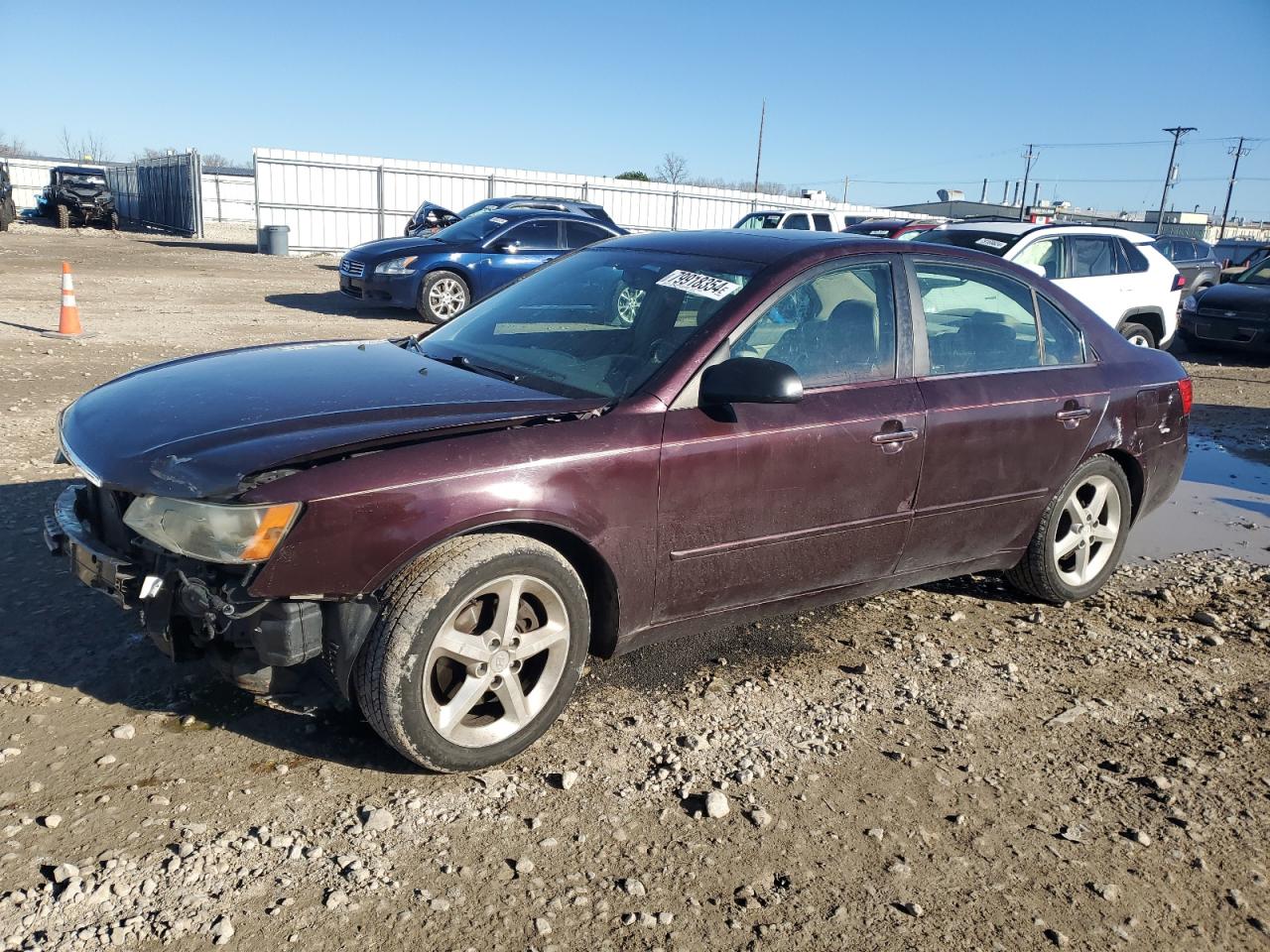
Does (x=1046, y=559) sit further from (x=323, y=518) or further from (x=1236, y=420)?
(x=1236, y=420)

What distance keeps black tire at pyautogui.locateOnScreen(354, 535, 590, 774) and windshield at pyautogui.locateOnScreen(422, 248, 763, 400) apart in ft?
2.37

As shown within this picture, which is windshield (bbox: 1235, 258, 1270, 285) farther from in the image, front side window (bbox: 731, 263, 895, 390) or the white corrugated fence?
front side window (bbox: 731, 263, 895, 390)

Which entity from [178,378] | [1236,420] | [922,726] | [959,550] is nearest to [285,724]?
[178,378]

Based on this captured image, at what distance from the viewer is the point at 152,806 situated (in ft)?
9.32

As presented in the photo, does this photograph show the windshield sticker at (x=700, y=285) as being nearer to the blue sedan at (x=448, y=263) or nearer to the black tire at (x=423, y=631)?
the black tire at (x=423, y=631)

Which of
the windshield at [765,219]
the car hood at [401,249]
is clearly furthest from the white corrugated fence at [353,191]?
the car hood at [401,249]

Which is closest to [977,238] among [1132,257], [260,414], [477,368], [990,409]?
[1132,257]

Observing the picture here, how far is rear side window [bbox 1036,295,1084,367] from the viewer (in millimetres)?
4609

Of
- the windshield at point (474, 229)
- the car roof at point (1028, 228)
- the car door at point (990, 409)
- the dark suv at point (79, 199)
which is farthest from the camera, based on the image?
the dark suv at point (79, 199)

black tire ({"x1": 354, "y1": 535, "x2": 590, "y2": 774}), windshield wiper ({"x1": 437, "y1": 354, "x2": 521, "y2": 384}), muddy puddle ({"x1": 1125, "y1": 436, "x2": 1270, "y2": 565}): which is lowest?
muddy puddle ({"x1": 1125, "y1": 436, "x2": 1270, "y2": 565})

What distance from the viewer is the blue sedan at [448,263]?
13797mm

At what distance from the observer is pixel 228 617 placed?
279 cm

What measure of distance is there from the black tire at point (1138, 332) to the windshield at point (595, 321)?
8873 millimetres

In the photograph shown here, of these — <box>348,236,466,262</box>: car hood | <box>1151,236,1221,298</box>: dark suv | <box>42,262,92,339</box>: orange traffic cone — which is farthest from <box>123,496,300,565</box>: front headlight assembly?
<box>1151,236,1221,298</box>: dark suv
